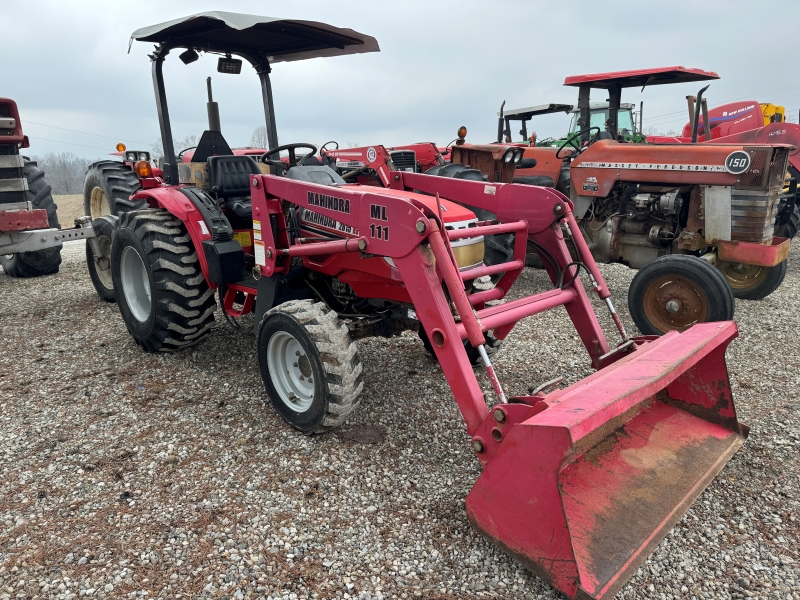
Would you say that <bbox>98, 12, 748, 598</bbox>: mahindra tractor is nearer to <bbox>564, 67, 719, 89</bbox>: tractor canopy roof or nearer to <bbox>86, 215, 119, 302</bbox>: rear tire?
<bbox>86, 215, 119, 302</bbox>: rear tire

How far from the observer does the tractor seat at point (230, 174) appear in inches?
157

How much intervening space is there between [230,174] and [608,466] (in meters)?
3.24

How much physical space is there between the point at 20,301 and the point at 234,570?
18.0 feet

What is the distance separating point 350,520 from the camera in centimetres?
239

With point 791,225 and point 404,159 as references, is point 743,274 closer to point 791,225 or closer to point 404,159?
point 791,225

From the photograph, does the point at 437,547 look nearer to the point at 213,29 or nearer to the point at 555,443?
the point at 555,443

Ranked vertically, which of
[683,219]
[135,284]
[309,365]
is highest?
[683,219]

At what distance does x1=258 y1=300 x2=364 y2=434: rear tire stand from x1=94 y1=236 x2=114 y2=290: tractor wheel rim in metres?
3.09

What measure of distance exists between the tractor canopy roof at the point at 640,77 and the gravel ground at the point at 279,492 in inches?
151

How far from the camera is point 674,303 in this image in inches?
170

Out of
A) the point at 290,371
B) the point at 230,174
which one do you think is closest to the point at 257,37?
the point at 230,174

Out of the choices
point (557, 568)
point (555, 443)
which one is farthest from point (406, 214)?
point (557, 568)

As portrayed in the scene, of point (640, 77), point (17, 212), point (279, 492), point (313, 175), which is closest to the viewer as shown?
point (279, 492)

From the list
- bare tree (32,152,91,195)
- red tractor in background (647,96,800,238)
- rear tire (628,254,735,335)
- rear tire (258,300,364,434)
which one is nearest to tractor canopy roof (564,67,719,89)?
red tractor in background (647,96,800,238)
